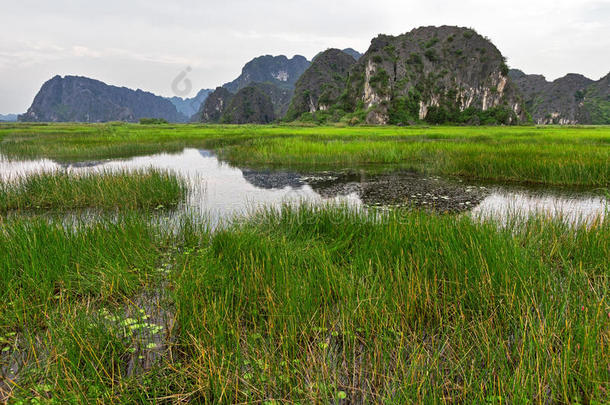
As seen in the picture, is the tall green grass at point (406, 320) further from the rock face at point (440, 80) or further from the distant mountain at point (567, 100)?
the distant mountain at point (567, 100)

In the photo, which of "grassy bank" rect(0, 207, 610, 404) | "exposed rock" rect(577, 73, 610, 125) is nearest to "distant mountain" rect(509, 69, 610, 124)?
"exposed rock" rect(577, 73, 610, 125)

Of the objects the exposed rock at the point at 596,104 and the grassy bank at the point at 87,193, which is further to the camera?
the exposed rock at the point at 596,104

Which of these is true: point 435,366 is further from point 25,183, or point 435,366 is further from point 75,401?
point 25,183

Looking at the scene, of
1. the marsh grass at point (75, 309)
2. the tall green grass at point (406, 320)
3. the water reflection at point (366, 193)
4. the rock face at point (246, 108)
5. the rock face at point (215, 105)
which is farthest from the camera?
the rock face at point (215, 105)

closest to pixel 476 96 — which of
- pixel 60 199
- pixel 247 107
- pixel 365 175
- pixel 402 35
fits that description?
pixel 402 35

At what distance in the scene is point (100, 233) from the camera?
492 cm

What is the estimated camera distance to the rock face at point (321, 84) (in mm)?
112500

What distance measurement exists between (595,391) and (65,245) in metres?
5.84

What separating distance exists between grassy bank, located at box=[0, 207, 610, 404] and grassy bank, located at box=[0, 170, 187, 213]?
4029 mm

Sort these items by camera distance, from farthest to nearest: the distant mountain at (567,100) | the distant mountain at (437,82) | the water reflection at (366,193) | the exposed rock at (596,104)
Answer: the distant mountain at (567,100), the exposed rock at (596,104), the distant mountain at (437,82), the water reflection at (366,193)

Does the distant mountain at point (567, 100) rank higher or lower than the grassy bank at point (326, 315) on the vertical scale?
higher

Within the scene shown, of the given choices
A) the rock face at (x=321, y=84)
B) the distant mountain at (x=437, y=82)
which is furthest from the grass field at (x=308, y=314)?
the rock face at (x=321, y=84)

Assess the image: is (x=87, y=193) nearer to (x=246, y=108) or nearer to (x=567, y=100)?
(x=246, y=108)

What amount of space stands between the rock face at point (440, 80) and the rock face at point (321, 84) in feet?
48.3
